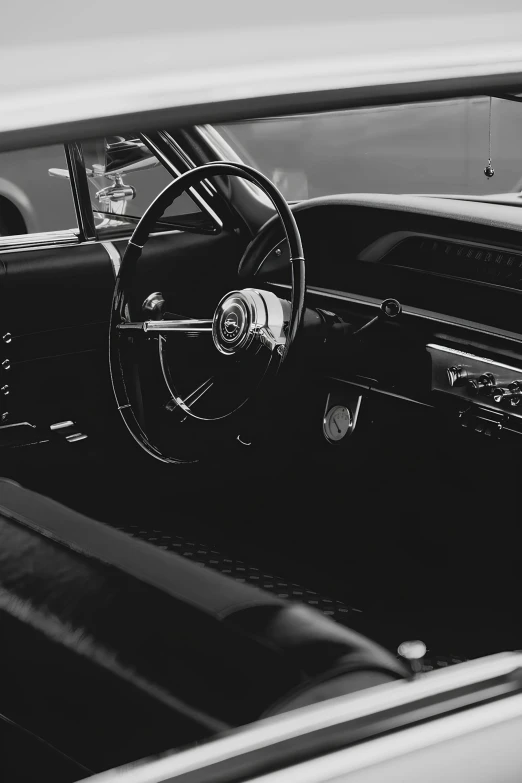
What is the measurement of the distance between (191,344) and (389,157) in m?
0.61

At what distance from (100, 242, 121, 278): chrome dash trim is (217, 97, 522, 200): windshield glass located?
376 mm

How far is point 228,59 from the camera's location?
0.70 m

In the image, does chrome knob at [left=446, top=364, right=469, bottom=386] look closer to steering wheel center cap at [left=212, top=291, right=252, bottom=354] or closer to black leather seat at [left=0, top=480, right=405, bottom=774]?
steering wheel center cap at [left=212, top=291, right=252, bottom=354]

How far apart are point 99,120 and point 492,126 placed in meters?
1.28

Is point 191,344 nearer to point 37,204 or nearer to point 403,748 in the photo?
point 37,204

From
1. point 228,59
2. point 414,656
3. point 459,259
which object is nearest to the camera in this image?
point 228,59

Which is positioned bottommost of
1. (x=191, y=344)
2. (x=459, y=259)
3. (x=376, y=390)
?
(x=376, y=390)

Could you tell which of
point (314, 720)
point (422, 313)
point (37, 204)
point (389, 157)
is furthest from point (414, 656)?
point (37, 204)

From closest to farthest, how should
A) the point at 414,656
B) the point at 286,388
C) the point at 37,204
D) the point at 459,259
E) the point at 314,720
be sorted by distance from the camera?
the point at 314,720
the point at 414,656
the point at 459,259
the point at 286,388
the point at 37,204

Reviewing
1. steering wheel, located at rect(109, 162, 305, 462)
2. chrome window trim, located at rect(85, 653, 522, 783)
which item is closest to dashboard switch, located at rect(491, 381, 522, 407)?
steering wheel, located at rect(109, 162, 305, 462)

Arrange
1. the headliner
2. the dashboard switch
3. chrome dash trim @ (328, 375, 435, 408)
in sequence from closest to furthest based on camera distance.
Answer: the headliner → the dashboard switch → chrome dash trim @ (328, 375, 435, 408)

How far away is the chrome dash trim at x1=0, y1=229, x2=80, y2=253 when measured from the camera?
7.63ft

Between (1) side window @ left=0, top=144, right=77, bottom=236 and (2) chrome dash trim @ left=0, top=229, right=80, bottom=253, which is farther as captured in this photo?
(1) side window @ left=0, top=144, right=77, bottom=236

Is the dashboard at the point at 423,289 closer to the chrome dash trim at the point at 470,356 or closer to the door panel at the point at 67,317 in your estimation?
the chrome dash trim at the point at 470,356
